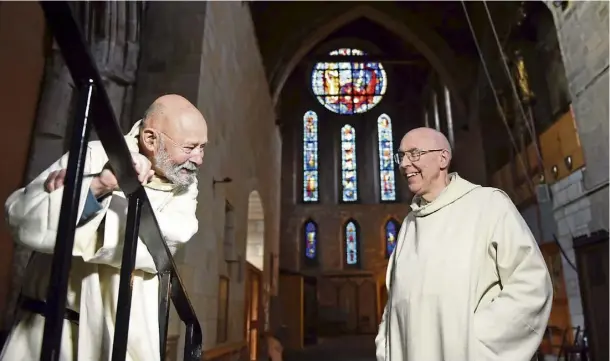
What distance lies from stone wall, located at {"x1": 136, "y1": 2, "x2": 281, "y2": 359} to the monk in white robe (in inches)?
91.4

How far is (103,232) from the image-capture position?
101 cm

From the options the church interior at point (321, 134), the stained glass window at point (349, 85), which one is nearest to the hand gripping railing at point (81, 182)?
the church interior at point (321, 134)

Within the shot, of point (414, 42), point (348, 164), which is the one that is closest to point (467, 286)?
point (414, 42)

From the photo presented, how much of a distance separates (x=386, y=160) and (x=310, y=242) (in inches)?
166

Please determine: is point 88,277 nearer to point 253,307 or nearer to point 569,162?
point 569,162

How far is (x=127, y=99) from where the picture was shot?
4.24 m

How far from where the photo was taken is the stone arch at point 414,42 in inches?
405

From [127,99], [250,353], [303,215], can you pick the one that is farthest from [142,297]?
[303,215]

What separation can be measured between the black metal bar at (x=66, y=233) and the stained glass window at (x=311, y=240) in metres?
15.7

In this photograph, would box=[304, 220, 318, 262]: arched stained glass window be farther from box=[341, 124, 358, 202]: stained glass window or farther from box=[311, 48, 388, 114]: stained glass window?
box=[311, 48, 388, 114]: stained glass window

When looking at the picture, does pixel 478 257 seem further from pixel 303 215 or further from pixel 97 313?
pixel 303 215

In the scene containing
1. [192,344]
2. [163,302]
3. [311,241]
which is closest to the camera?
[163,302]

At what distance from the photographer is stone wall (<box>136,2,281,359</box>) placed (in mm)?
4098

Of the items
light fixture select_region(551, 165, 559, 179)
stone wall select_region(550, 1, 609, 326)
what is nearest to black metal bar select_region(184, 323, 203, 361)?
stone wall select_region(550, 1, 609, 326)
